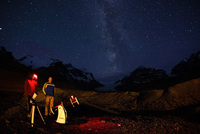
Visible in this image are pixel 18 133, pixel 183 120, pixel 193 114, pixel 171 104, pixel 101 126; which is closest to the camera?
pixel 18 133

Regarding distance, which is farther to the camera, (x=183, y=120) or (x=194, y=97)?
(x=194, y=97)

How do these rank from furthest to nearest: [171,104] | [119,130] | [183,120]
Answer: [171,104], [183,120], [119,130]

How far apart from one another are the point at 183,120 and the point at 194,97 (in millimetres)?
6460

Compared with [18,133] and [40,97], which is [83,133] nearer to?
[18,133]

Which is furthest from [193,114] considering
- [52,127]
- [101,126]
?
[52,127]

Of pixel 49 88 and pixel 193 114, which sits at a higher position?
pixel 49 88

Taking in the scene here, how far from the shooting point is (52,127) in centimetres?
556

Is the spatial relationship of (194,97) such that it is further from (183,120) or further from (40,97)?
(40,97)

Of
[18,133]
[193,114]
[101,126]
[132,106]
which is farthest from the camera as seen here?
[132,106]

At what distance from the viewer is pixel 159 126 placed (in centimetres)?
590

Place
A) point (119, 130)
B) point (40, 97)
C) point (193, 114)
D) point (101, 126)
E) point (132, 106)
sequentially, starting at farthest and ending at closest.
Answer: point (40, 97), point (132, 106), point (193, 114), point (101, 126), point (119, 130)

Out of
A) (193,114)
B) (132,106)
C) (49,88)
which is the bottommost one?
(132,106)

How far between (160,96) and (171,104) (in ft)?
5.74

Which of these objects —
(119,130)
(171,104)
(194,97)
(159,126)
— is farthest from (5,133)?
(194,97)
